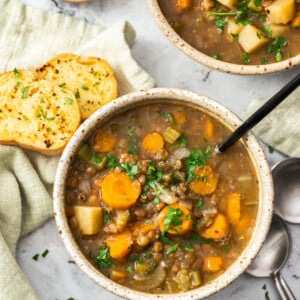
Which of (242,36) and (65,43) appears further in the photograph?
(65,43)

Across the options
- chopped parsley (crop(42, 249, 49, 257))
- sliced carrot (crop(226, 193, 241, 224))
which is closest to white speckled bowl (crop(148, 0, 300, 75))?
sliced carrot (crop(226, 193, 241, 224))

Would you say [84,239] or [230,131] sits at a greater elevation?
[230,131]

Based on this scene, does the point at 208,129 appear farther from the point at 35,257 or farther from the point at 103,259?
the point at 35,257

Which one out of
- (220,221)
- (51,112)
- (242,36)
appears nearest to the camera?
(220,221)

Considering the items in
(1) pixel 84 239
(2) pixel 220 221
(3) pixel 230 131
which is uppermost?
(3) pixel 230 131

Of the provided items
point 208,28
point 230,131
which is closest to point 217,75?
point 208,28

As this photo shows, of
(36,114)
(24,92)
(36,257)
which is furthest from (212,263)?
(24,92)

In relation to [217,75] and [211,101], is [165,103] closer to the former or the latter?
[211,101]
